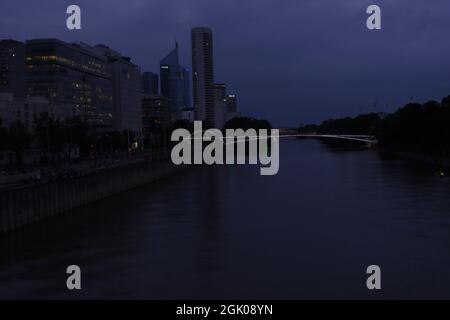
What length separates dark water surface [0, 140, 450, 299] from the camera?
1412cm

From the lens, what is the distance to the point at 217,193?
3425 cm

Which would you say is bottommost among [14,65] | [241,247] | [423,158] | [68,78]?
[241,247]

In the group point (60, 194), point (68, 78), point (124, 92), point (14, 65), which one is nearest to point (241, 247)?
point (60, 194)

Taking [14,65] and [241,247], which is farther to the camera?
[14,65]

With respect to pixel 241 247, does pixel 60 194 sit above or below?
above

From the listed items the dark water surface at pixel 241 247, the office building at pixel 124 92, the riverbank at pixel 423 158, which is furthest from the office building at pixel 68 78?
the dark water surface at pixel 241 247

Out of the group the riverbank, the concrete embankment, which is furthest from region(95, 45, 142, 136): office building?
the concrete embankment

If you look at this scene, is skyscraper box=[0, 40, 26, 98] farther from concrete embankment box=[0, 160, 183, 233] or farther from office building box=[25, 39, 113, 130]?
concrete embankment box=[0, 160, 183, 233]

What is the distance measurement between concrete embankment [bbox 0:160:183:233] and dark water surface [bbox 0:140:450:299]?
2.08ft

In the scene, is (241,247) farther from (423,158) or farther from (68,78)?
(68,78)

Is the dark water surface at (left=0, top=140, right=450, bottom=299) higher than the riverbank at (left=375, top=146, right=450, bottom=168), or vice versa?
the riverbank at (left=375, top=146, right=450, bottom=168)

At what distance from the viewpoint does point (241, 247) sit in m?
18.5

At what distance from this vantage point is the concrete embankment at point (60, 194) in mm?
21500

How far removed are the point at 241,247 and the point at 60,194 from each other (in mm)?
11007
